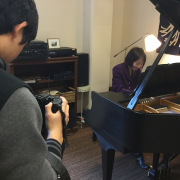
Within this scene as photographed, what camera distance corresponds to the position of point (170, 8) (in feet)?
4.07

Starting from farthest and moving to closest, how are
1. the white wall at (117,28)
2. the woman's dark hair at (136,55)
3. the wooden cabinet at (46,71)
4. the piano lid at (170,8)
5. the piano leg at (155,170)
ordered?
the white wall at (117,28) → the wooden cabinet at (46,71) → the woman's dark hair at (136,55) → the piano leg at (155,170) → the piano lid at (170,8)

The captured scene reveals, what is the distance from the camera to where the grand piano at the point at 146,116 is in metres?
1.30

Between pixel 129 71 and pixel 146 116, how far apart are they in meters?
Answer: 1.30

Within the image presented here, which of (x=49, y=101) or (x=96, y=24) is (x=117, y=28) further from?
(x=49, y=101)

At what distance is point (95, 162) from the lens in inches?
88.6

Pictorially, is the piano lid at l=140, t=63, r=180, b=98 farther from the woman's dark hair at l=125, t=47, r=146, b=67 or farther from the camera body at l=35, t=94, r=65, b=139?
the camera body at l=35, t=94, r=65, b=139

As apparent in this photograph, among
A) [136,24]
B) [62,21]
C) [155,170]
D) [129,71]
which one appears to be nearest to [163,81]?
[129,71]

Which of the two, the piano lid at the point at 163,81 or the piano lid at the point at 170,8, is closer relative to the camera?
the piano lid at the point at 170,8

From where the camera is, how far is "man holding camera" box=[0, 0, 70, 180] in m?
0.49

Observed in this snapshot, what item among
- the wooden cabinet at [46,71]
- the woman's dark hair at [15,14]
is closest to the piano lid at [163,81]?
the wooden cabinet at [46,71]

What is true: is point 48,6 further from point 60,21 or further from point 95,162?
point 95,162

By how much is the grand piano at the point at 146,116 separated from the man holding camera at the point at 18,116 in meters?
0.83

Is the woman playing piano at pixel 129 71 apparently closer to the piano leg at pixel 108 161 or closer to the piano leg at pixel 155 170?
the piano leg at pixel 155 170

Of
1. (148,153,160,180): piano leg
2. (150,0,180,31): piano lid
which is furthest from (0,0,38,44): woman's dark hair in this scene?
(148,153,160,180): piano leg
